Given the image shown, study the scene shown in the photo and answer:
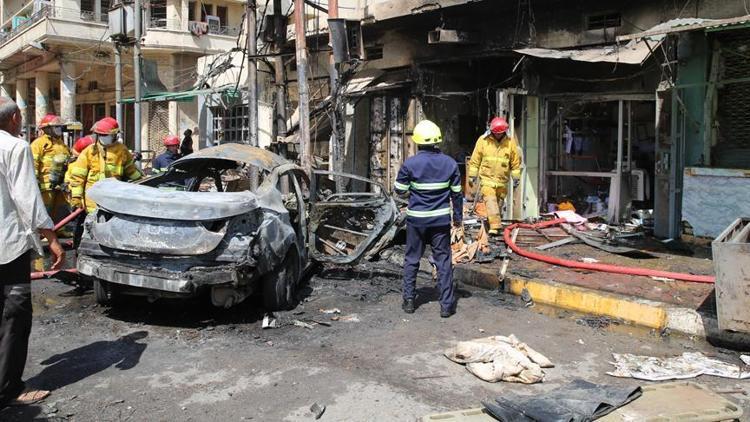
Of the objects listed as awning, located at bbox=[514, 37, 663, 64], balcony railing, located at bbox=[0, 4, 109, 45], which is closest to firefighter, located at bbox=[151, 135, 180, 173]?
awning, located at bbox=[514, 37, 663, 64]

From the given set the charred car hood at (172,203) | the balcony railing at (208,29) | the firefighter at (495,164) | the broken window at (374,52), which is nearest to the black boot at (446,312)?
the charred car hood at (172,203)

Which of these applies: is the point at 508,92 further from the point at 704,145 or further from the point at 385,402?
the point at 385,402

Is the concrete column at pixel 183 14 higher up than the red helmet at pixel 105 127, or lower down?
higher up

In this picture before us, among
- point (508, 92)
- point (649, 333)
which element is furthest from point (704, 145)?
point (649, 333)

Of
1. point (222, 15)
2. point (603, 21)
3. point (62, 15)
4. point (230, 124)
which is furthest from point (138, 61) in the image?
point (222, 15)

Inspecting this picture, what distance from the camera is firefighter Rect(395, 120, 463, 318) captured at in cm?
617

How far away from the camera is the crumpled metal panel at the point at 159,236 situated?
5.20 metres

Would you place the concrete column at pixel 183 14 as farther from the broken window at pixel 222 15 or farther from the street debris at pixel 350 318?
the street debris at pixel 350 318

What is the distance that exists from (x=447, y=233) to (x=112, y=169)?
4.01m

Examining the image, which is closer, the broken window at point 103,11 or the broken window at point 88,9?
the broken window at point 88,9

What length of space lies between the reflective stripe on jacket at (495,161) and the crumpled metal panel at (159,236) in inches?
203

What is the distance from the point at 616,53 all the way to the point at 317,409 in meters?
7.72

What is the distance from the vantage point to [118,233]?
535cm

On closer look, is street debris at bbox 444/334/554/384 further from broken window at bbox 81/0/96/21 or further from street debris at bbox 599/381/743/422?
broken window at bbox 81/0/96/21
